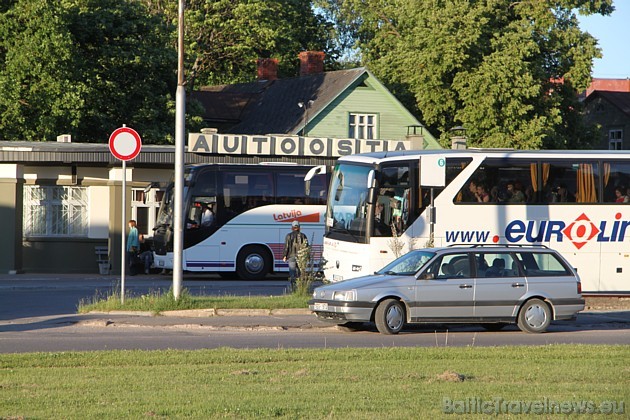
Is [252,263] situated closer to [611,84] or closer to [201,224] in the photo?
[201,224]

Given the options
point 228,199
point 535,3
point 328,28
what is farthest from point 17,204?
point 328,28

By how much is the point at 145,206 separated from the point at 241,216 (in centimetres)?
543

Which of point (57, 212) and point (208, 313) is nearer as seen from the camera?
point (208, 313)

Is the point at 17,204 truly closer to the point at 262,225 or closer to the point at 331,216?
the point at 262,225

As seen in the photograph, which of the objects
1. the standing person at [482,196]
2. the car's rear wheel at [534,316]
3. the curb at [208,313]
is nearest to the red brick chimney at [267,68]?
the standing person at [482,196]

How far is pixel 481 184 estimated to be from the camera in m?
23.3

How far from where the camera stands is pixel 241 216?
30.4 metres

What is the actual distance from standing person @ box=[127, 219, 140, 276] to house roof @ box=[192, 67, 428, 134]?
18.0 m

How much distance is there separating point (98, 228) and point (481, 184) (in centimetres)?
1389

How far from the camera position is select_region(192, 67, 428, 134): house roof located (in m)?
49.6

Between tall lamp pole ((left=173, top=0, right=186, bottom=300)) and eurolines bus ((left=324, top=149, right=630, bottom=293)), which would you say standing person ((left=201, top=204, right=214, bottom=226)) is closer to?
eurolines bus ((left=324, top=149, right=630, bottom=293))

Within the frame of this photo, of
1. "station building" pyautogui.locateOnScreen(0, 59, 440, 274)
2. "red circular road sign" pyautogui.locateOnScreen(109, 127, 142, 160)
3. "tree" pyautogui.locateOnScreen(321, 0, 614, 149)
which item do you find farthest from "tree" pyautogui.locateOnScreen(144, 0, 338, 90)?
"red circular road sign" pyautogui.locateOnScreen(109, 127, 142, 160)

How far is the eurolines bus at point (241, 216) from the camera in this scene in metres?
30.1

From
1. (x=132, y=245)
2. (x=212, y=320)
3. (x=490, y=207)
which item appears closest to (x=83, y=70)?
(x=132, y=245)
